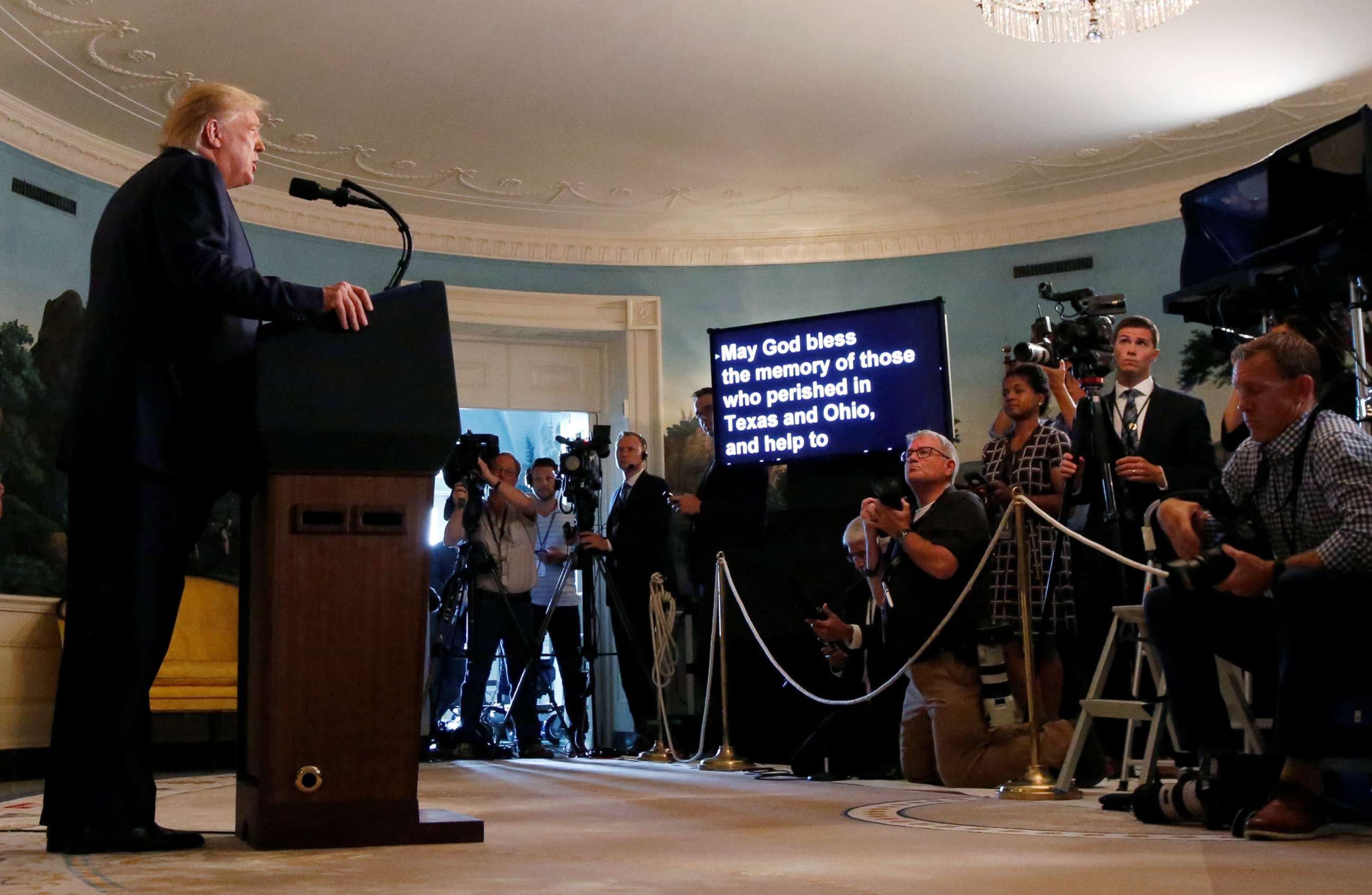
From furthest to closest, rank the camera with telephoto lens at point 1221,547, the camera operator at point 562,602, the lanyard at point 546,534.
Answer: the lanyard at point 546,534 < the camera operator at point 562,602 < the camera with telephoto lens at point 1221,547

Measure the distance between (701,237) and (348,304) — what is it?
663 cm

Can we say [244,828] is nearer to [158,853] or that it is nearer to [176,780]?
[158,853]

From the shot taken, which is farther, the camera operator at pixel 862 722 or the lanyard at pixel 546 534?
the lanyard at pixel 546 534

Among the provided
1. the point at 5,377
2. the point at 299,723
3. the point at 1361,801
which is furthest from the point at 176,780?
the point at 1361,801

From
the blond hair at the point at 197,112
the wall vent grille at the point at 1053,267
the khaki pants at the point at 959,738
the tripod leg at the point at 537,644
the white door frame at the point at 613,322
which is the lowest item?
the khaki pants at the point at 959,738

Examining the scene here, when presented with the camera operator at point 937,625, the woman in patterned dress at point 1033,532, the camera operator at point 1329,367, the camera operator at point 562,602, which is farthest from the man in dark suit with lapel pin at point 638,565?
the camera operator at point 1329,367

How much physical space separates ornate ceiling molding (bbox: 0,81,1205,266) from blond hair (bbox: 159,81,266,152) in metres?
5.23

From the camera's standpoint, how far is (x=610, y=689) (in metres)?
8.16

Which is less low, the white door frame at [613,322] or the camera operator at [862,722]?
the white door frame at [613,322]

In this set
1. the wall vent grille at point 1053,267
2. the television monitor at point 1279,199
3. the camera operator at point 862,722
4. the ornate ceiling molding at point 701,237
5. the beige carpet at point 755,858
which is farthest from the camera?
the wall vent grille at point 1053,267

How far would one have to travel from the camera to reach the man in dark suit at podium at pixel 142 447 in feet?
6.61

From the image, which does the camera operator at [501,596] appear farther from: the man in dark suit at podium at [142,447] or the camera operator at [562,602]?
the man in dark suit at podium at [142,447]

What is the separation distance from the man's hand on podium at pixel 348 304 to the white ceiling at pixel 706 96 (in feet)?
12.9

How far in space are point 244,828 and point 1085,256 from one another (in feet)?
22.8
